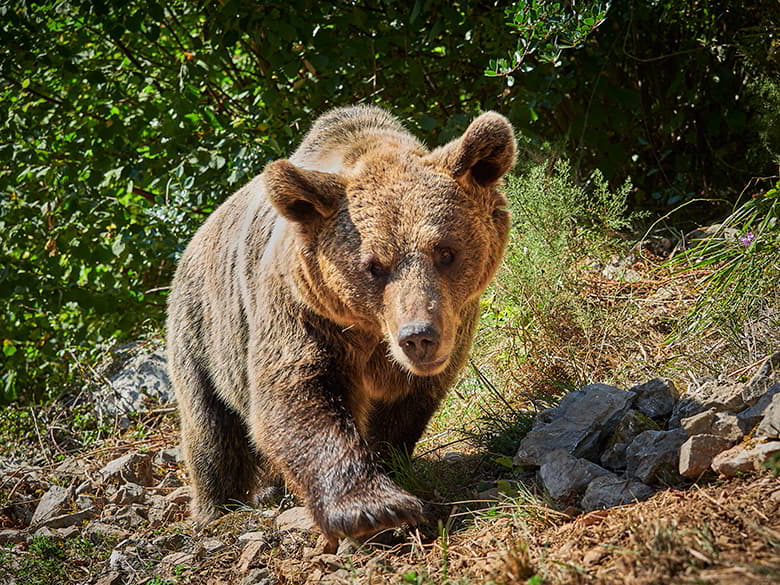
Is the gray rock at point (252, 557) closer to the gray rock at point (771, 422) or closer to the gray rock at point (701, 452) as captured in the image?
the gray rock at point (701, 452)

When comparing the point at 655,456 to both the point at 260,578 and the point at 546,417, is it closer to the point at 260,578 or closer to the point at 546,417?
the point at 546,417

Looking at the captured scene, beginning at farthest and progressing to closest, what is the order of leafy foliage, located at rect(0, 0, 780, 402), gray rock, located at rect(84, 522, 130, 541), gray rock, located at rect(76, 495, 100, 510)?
leafy foliage, located at rect(0, 0, 780, 402)
gray rock, located at rect(76, 495, 100, 510)
gray rock, located at rect(84, 522, 130, 541)

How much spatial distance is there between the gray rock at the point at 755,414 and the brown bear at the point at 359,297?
3.92ft

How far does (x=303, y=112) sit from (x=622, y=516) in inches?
185

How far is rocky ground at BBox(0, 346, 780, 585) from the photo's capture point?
8.41ft

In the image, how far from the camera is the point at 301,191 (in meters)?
3.71

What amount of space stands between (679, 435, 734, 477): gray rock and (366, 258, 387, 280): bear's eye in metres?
1.43

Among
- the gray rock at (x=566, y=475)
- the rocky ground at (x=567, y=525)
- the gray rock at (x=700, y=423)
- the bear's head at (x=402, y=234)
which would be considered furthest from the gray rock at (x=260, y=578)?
the gray rock at (x=700, y=423)

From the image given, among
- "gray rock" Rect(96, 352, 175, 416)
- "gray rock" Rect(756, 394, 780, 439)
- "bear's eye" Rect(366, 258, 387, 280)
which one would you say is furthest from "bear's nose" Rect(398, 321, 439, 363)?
"gray rock" Rect(96, 352, 175, 416)

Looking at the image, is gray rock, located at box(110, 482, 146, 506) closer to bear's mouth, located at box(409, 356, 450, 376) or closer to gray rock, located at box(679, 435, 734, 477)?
bear's mouth, located at box(409, 356, 450, 376)

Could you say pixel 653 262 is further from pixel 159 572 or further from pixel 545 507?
pixel 159 572

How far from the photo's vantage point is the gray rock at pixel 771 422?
304 cm

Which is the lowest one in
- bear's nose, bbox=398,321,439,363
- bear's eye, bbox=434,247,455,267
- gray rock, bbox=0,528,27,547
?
gray rock, bbox=0,528,27,547

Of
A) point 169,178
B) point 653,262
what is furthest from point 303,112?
point 653,262
